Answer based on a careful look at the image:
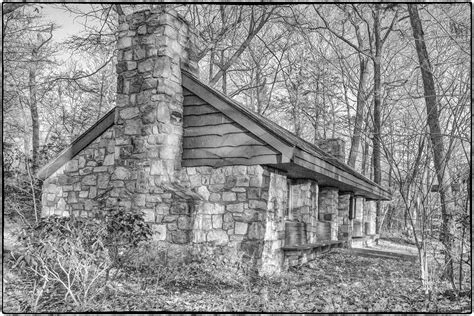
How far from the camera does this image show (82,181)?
7.73 metres

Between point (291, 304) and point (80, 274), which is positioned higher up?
point (80, 274)

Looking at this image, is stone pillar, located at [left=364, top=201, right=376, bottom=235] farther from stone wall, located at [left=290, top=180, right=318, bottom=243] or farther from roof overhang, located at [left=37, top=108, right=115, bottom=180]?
roof overhang, located at [left=37, top=108, right=115, bottom=180]

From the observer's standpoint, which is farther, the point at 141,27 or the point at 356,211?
the point at 356,211

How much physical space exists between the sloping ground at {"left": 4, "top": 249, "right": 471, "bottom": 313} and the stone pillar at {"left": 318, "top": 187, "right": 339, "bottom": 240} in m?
3.43

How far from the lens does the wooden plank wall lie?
638 centimetres

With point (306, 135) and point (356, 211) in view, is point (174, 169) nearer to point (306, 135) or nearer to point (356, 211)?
point (356, 211)

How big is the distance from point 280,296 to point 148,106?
3.76 m

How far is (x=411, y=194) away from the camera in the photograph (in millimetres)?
5766

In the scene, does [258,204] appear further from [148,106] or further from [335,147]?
[335,147]

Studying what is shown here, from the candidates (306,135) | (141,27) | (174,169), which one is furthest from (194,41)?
(306,135)

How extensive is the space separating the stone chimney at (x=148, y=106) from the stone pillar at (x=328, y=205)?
4.73m

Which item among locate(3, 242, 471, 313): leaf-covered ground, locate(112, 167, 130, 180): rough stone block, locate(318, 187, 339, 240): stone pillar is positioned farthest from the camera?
locate(318, 187, 339, 240): stone pillar

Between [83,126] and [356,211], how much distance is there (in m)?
8.88

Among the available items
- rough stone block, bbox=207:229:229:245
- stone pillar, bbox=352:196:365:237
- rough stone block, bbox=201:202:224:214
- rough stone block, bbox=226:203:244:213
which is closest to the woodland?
rough stone block, bbox=207:229:229:245
